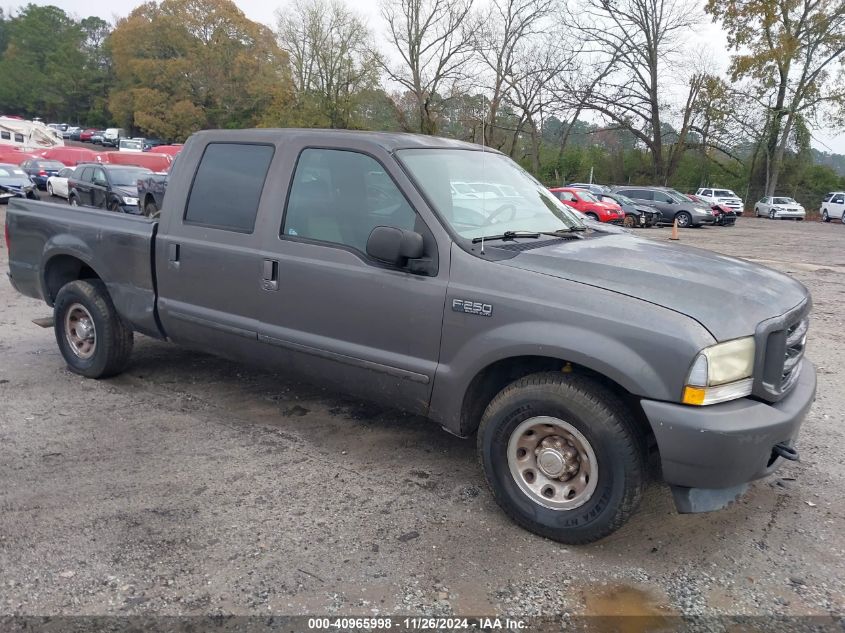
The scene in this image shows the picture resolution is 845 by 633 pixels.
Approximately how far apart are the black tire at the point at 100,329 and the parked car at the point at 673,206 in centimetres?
2753

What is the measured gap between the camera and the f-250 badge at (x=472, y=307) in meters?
3.33

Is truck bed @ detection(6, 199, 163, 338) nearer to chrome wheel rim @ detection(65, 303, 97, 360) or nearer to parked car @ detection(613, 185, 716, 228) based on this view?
chrome wheel rim @ detection(65, 303, 97, 360)

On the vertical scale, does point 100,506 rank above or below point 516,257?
below

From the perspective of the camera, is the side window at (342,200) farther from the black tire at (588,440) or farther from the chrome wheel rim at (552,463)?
the chrome wheel rim at (552,463)

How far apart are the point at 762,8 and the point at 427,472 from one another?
155 feet

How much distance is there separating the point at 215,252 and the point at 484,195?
1.78 m

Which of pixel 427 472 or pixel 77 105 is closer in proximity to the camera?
pixel 427 472

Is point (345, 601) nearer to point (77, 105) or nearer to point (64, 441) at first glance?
point (64, 441)

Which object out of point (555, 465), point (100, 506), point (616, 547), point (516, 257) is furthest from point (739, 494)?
point (100, 506)

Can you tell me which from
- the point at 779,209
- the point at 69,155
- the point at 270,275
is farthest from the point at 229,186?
the point at 779,209

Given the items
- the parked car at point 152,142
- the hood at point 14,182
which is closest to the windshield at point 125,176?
the hood at point 14,182

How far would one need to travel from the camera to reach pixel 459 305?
3.41 meters

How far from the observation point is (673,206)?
29.7 m

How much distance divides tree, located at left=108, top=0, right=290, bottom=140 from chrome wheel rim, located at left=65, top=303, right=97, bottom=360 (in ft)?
179
